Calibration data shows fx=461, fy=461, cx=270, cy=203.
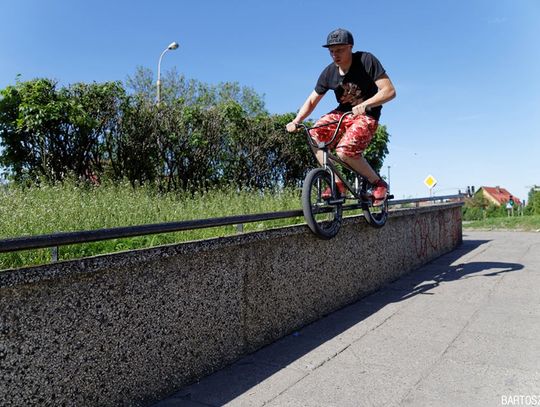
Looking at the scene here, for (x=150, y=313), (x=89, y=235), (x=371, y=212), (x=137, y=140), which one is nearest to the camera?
(x=89, y=235)

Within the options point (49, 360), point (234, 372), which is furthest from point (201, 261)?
point (49, 360)

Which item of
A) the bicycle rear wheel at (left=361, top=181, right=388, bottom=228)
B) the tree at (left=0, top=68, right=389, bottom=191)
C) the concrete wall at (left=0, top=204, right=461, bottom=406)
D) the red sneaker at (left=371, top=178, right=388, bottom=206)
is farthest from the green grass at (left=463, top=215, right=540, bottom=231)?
the concrete wall at (left=0, top=204, right=461, bottom=406)

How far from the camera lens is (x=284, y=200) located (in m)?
7.14

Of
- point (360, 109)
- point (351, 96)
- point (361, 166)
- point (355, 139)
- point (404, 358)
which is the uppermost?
point (351, 96)

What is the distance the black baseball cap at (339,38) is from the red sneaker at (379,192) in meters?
1.78

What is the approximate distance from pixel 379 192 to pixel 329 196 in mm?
1038

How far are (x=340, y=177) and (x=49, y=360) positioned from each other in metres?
3.70

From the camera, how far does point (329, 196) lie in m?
4.91

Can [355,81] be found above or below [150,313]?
above

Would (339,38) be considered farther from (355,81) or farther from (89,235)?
(89,235)

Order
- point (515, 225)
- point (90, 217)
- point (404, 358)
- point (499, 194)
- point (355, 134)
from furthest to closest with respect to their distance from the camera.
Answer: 1. point (499, 194)
2. point (515, 225)
3. point (355, 134)
4. point (90, 217)
5. point (404, 358)

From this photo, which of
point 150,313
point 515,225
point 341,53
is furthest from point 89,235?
point 515,225

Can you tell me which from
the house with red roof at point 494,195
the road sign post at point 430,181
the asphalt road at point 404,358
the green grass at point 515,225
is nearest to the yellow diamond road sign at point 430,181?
the road sign post at point 430,181

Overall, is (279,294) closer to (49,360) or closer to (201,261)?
(201,261)
